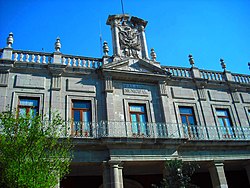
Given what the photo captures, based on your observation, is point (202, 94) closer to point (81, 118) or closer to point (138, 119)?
point (138, 119)

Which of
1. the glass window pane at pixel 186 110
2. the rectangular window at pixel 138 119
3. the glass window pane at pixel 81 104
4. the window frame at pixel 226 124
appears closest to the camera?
the rectangular window at pixel 138 119

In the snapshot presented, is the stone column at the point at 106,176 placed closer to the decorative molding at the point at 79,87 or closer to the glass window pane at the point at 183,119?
the decorative molding at the point at 79,87

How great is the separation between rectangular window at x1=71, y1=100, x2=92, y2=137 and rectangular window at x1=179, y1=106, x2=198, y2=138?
5037mm

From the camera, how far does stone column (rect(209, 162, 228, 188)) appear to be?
12.6 m

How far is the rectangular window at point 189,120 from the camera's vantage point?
14.1 m

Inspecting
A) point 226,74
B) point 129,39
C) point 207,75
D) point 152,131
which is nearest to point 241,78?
point 226,74

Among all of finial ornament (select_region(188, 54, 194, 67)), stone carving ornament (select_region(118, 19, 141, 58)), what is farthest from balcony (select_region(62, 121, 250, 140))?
stone carving ornament (select_region(118, 19, 141, 58))

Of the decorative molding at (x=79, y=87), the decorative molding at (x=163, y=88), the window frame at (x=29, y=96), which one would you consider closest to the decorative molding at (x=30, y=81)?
the window frame at (x=29, y=96)

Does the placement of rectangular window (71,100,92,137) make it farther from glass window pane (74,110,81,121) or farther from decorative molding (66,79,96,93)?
decorative molding (66,79,96,93)

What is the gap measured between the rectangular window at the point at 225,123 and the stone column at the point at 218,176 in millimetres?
2130

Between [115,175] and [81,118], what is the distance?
331 cm

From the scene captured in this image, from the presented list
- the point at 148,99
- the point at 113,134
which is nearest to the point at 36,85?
the point at 113,134

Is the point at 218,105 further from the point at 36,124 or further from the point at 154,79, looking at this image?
the point at 36,124

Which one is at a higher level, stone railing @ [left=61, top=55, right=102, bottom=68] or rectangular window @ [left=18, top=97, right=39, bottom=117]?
stone railing @ [left=61, top=55, right=102, bottom=68]
